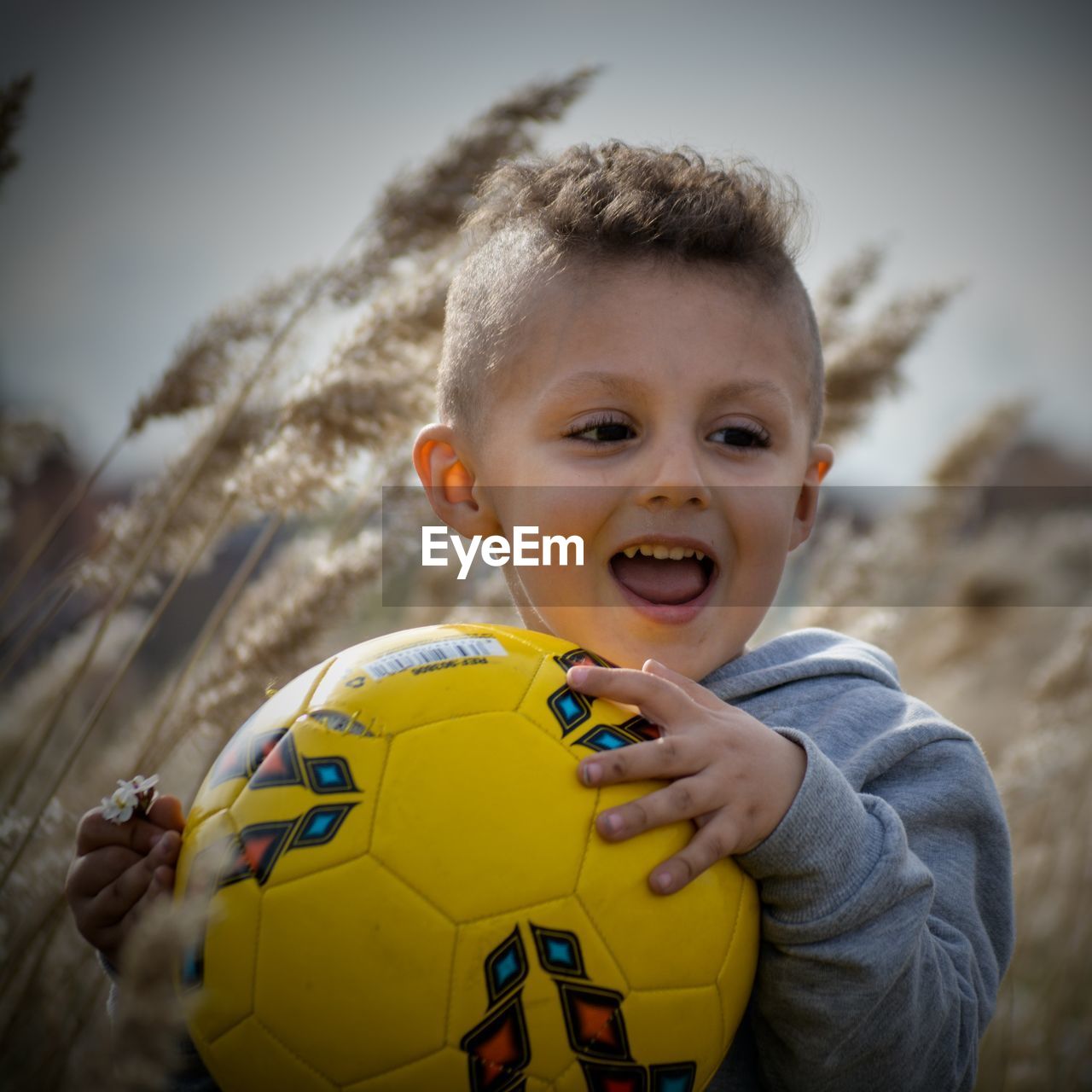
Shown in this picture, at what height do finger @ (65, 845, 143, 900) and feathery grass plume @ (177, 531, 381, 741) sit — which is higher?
feathery grass plume @ (177, 531, 381, 741)

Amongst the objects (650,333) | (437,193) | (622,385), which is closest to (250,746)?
(622,385)

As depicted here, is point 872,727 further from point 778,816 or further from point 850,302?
point 850,302

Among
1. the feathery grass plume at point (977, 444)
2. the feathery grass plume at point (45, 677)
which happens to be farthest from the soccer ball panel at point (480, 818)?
the feathery grass plume at point (977, 444)

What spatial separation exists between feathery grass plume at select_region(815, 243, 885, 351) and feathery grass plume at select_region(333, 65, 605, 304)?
67.4 inches

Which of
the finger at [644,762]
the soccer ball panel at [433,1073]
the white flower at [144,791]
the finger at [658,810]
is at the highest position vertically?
the finger at [644,762]

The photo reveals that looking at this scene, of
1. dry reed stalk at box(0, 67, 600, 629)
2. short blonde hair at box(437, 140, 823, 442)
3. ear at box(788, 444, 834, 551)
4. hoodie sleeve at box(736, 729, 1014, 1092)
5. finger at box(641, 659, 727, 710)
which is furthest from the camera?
dry reed stalk at box(0, 67, 600, 629)

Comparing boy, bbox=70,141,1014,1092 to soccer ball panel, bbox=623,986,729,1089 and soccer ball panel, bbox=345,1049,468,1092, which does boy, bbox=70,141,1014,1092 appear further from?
soccer ball panel, bbox=345,1049,468,1092

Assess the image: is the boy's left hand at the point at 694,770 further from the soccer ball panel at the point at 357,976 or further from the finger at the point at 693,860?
the soccer ball panel at the point at 357,976

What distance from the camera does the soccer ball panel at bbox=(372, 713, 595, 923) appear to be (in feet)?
4.48

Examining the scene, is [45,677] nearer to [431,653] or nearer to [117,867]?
[117,867]

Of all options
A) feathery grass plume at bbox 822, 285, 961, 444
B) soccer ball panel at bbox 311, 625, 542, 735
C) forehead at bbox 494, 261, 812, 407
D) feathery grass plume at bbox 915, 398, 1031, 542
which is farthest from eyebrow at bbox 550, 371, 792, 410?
feathery grass plume at bbox 915, 398, 1031, 542

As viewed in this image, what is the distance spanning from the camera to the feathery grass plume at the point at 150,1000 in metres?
1.00

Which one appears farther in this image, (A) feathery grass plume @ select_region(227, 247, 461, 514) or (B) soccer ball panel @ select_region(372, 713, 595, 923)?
(A) feathery grass plume @ select_region(227, 247, 461, 514)

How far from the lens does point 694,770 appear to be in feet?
4.92
